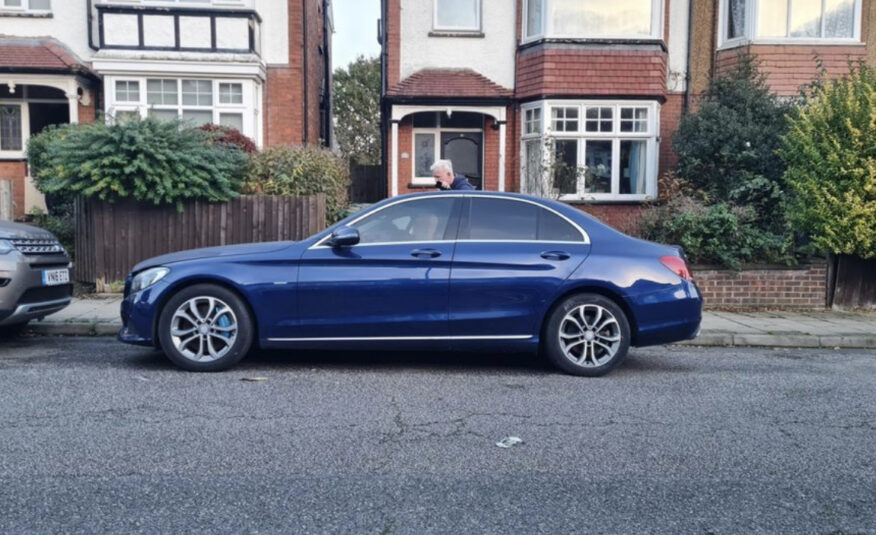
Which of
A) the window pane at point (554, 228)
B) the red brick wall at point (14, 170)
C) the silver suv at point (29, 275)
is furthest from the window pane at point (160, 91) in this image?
the window pane at point (554, 228)

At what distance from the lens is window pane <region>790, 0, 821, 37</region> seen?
1588 cm

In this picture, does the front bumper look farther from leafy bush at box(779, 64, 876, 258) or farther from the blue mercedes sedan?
leafy bush at box(779, 64, 876, 258)

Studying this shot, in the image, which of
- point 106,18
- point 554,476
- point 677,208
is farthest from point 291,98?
point 554,476

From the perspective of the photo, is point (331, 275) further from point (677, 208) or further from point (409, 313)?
point (677, 208)

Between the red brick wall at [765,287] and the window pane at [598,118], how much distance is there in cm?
605

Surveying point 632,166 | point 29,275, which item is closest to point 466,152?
point 632,166

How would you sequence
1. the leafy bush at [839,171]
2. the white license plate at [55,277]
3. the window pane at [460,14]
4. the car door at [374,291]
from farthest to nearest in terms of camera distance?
1. the window pane at [460,14]
2. the leafy bush at [839,171]
3. the white license plate at [55,277]
4. the car door at [374,291]

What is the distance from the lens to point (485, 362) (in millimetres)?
7168

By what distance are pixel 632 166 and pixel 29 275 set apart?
1237cm

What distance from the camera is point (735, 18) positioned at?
1627 centimetres

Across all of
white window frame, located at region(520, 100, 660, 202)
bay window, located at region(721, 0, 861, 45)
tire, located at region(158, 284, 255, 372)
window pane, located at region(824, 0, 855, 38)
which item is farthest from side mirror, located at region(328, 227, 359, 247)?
window pane, located at region(824, 0, 855, 38)

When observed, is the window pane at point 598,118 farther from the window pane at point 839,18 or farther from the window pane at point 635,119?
the window pane at point 839,18

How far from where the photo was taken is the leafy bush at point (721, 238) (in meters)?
10.7

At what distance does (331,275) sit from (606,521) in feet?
11.5
